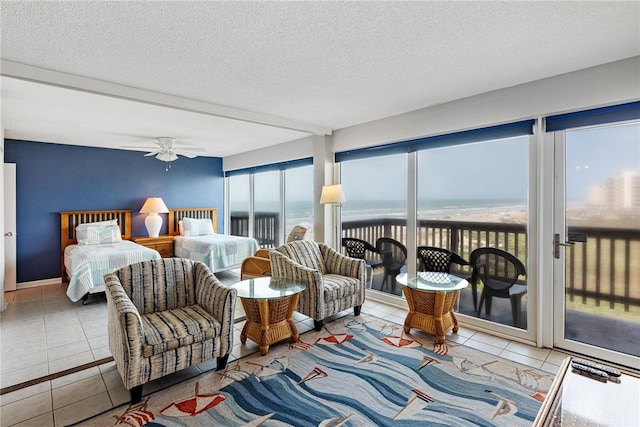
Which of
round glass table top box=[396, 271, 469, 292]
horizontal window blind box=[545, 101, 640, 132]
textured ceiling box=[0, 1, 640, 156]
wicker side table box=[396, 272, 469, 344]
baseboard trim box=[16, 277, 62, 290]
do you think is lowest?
baseboard trim box=[16, 277, 62, 290]

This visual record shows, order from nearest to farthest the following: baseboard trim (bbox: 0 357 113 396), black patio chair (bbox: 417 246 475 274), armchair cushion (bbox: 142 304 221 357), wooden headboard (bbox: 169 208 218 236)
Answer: armchair cushion (bbox: 142 304 221 357)
baseboard trim (bbox: 0 357 113 396)
black patio chair (bbox: 417 246 475 274)
wooden headboard (bbox: 169 208 218 236)

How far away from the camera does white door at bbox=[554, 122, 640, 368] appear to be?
8.50 feet

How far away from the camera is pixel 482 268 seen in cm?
344

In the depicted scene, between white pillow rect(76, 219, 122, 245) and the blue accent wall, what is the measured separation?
516 millimetres

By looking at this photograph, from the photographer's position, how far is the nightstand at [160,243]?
592 centimetres

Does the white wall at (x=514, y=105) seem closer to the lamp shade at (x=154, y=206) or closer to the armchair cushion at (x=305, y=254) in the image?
the armchair cushion at (x=305, y=254)

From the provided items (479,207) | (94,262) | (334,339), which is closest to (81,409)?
(334,339)

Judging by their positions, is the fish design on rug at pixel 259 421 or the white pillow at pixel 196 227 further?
the white pillow at pixel 196 227

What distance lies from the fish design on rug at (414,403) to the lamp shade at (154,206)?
17.8 ft

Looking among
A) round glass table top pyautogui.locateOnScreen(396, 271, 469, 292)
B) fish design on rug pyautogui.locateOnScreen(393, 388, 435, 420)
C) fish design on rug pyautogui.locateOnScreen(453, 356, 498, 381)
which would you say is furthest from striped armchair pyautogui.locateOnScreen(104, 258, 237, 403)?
fish design on rug pyautogui.locateOnScreen(453, 356, 498, 381)

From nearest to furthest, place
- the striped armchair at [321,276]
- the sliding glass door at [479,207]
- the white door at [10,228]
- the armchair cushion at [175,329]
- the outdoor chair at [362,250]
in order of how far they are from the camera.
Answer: the armchair cushion at [175,329] < the sliding glass door at [479,207] < the striped armchair at [321,276] < the outdoor chair at [362,250] < the white door at [10,228]

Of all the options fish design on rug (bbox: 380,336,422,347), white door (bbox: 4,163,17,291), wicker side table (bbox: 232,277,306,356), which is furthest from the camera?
white door (bbox: 4,163,17,291)

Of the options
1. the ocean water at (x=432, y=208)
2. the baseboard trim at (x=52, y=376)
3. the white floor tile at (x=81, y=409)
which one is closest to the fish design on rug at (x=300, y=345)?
the white floor tile at (x=81, y=409)

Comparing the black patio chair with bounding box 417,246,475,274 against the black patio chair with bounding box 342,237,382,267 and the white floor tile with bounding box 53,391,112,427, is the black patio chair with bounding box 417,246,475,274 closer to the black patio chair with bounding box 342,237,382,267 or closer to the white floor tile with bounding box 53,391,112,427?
the black patio chair with bounding box 342,237,382,267
